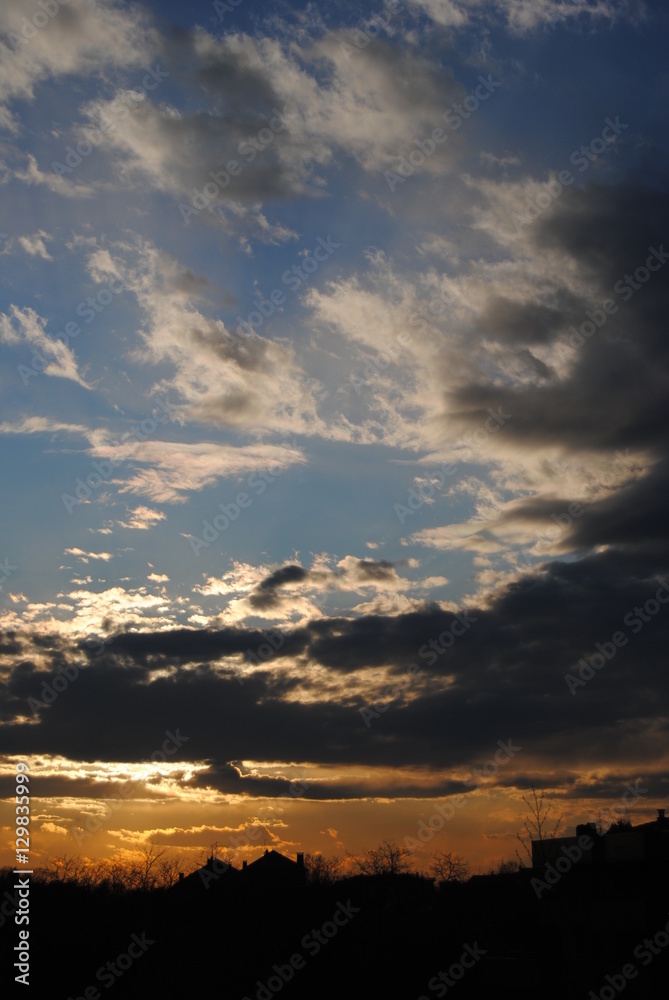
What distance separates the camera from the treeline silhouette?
58.3m

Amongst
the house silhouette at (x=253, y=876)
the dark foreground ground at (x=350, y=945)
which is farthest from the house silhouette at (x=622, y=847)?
the house silhouette at (x=253, y=876)

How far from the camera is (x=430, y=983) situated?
65.1m

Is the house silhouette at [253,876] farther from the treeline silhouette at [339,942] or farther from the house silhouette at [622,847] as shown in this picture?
the house silhouette at [622,847]

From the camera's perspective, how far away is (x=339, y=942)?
68.3m

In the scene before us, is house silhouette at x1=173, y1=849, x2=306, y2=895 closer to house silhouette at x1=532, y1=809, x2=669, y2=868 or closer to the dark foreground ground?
the dark foreground ground

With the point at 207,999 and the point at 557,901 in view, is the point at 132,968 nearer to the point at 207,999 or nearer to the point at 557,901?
the point at 207,999

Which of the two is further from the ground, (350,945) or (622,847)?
(622,847)

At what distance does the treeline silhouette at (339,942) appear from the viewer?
191 ft

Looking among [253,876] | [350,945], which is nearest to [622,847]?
[350,945]

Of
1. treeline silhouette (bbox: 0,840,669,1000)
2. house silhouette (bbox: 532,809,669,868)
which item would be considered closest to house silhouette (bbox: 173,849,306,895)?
treeline silhouette (bbox: 0,840,669,1000)

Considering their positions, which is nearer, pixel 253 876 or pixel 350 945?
pixel 350 945

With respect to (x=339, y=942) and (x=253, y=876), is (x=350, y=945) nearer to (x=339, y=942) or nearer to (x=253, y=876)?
(x=339, y=942)

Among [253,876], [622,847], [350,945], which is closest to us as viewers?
[622,847]

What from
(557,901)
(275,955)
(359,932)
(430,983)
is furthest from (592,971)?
(275,955)
